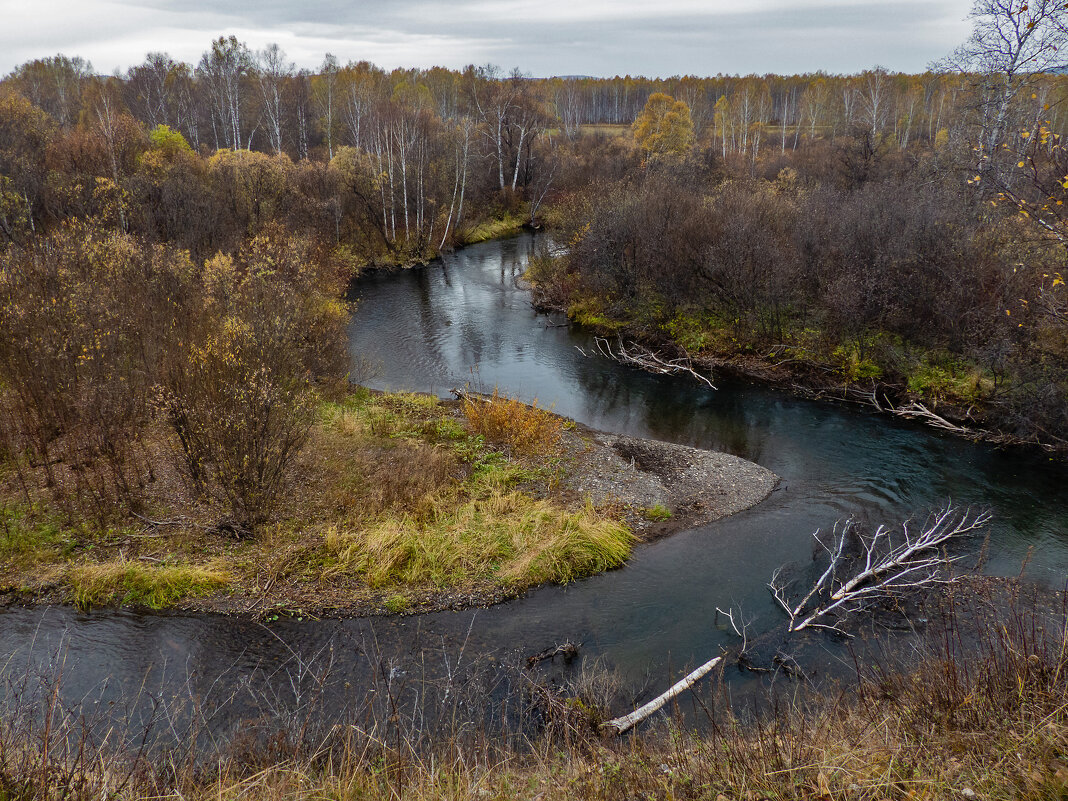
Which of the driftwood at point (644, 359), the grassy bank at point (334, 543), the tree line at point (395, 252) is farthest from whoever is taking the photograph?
the driftwood at point (644, 359)

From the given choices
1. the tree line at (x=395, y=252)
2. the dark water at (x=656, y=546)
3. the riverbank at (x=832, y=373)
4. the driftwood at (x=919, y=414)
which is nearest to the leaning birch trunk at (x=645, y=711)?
the dark water at (x=656, y=546)

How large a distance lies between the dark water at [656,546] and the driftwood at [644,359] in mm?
716

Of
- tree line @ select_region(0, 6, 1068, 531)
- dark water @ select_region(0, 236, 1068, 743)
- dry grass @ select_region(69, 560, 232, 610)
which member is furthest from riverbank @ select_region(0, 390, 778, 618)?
tree line @ select_region(0, 6, 1068, 531)

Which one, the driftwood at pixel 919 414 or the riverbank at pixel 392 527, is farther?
the driftwood at pixel 919 414

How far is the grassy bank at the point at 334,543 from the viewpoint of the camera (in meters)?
13.1

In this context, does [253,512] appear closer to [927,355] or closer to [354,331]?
[354,331]

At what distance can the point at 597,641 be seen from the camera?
12.0m

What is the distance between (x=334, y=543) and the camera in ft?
47.1

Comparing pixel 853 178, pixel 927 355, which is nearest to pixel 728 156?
pixel 853 178

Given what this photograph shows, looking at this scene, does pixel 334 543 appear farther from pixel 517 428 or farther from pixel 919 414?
pixel 919 414

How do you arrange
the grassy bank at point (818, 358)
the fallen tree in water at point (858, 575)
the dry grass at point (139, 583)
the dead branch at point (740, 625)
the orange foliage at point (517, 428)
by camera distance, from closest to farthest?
the dead branch at point (740, 625) → the fallen tree in water at point (858, 575) → the dry grass at point (139, 583) → the orange foliage at point (517, 428) → the grassy bank at point (818, 358)

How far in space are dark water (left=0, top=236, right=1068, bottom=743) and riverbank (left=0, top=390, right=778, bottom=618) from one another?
0.57 m

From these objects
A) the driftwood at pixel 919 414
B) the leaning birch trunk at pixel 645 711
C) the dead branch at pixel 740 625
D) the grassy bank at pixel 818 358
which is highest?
the grassy bank at pixel 818 358

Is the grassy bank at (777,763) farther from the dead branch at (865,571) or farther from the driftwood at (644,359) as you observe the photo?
the driftwood at (644,359)
